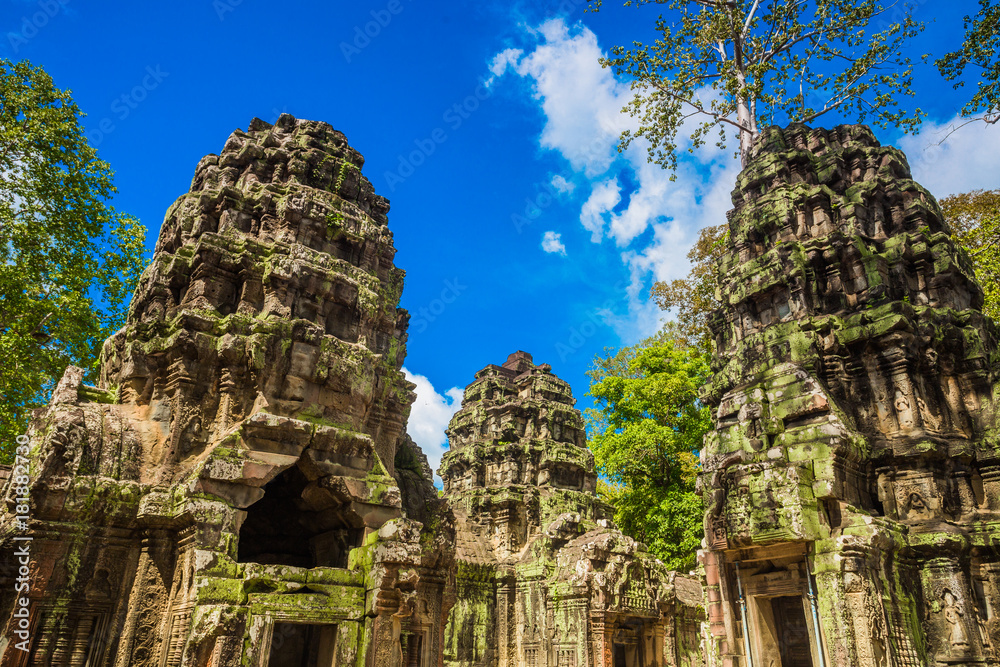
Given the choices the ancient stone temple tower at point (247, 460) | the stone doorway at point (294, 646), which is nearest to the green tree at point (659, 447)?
the ancient stone temple tower at point (247, 460)

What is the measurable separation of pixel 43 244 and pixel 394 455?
1236cm

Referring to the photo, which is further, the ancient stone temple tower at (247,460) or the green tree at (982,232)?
the green tree at (982,232)

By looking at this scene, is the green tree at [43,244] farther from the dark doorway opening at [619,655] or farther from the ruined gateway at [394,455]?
the dark doorway opening at [619,655]

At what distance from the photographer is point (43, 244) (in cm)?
1736

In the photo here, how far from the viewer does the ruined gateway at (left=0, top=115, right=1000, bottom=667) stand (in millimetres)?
7891

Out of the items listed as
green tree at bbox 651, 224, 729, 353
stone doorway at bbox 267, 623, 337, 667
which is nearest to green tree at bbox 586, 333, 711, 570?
green tree at bbox 651, 224, 729, 353

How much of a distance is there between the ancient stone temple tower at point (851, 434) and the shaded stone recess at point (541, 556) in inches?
155

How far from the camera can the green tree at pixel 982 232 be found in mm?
17344

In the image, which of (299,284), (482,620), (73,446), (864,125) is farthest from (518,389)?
(73,446)

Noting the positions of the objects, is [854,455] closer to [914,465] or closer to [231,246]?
[914,465]

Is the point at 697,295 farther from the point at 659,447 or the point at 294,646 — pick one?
the point at 294,646

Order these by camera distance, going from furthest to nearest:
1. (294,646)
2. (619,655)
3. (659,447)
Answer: (659,447), (619,655), (294,646)

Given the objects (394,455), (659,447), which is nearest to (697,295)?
(659,447)

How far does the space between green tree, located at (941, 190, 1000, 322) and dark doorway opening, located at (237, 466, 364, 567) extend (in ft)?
54.5
